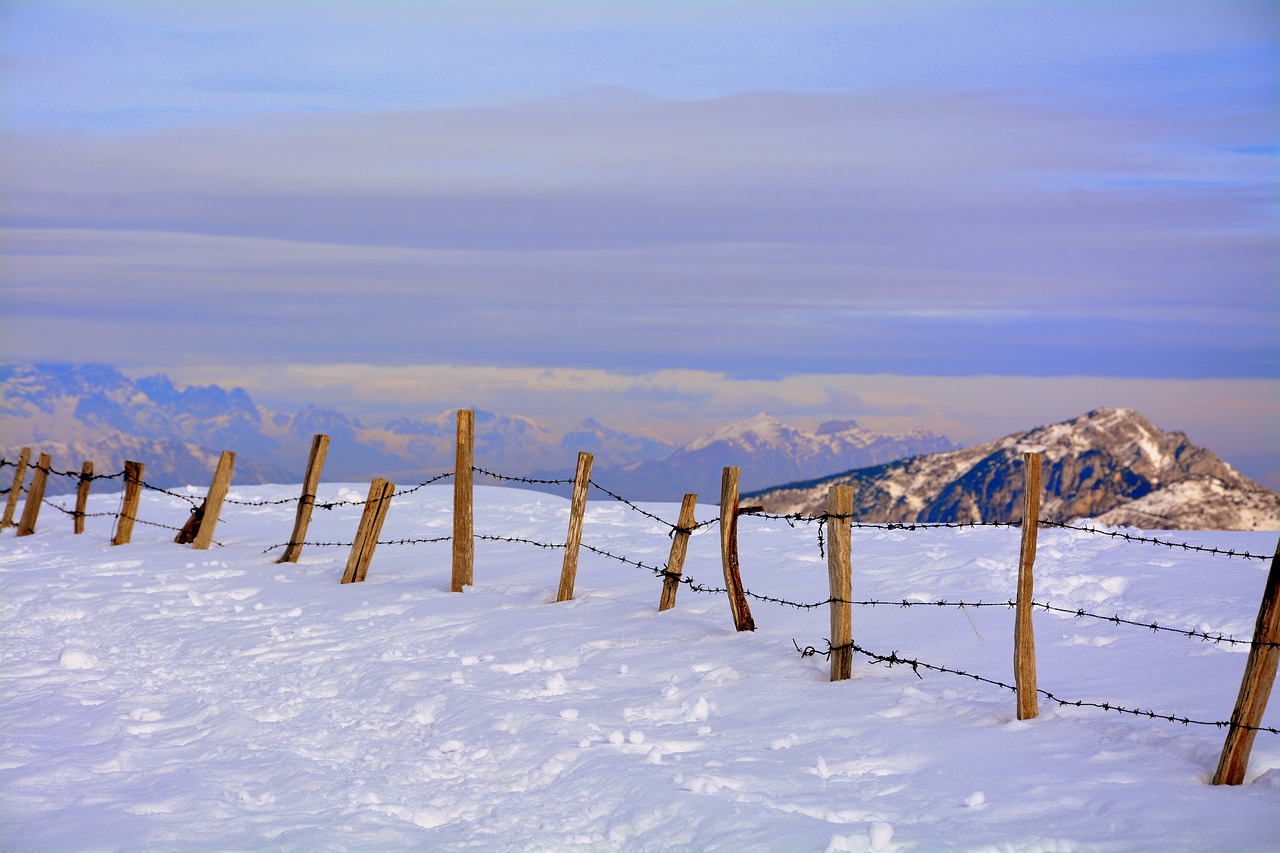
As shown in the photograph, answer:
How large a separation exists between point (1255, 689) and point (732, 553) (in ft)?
16.6

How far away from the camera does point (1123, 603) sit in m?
12.8

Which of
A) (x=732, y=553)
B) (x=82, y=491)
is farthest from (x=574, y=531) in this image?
(x=82, y=491)

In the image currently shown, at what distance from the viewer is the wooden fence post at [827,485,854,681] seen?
9305mm

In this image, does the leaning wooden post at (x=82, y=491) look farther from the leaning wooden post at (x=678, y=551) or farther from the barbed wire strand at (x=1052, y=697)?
the barbed wire strand at (x=1052, y=697)

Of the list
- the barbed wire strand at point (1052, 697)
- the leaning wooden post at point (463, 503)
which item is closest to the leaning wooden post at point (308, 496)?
the leaning wooden post at point (463, 503)

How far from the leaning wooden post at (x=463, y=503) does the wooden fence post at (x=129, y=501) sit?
7.91 m

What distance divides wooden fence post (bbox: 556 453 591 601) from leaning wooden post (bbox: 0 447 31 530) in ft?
46.4

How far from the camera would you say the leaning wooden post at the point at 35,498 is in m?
21.4

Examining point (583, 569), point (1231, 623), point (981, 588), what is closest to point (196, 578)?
point (583, 569)

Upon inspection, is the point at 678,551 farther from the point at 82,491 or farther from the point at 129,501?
the point at 82,491

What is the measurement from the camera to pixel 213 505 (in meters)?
18.6

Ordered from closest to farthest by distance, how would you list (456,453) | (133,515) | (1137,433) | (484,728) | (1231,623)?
(484,728), (1231,623), (456,453), (133,515), (1137,433)

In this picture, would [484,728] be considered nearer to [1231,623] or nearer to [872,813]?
[872,813]

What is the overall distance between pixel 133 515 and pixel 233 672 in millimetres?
10318
